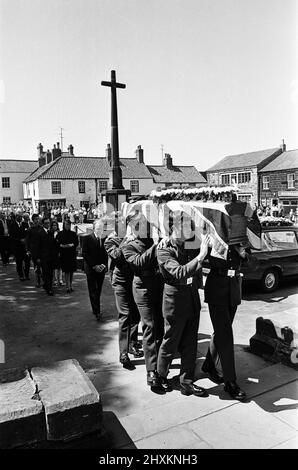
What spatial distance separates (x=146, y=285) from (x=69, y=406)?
1.76 m

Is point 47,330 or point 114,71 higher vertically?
point 114,71

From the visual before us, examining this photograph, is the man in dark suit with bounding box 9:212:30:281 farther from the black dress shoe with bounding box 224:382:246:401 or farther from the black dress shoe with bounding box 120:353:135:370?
the black dress shoe with bounding box 224:382:246:401

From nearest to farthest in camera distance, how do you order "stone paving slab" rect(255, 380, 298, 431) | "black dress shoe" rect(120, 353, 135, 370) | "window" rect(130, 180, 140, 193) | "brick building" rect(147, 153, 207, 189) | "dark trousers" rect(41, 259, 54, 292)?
"stone paving slab" rect(255, 380, 298, 431) → "black dress shoe" rect(120, 353, 135, 370) → "dark trousers" rect(41, 259, 54, 292) → "window" rect(130, 180, 140, 193) → "brick building" rect(147, 153, 207, 189)

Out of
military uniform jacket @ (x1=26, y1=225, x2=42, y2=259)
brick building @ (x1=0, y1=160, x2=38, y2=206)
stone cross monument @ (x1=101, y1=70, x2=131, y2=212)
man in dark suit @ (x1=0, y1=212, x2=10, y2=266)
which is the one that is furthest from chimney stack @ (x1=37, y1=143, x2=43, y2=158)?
military uniform jacket @ (x1=26, y1=225, x2=42, y2=259)

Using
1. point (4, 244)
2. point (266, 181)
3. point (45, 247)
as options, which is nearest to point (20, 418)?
point (45, 247)

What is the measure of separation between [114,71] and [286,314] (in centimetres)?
1137

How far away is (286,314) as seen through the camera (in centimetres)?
602

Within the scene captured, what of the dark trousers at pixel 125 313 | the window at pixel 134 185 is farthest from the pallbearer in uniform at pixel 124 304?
the window at pixel 134 185

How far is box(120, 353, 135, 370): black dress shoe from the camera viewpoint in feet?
15.7

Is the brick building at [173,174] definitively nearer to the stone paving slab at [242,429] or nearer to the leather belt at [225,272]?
the leather belt at [225,272]

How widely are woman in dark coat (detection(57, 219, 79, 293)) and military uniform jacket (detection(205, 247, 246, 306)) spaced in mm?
5309

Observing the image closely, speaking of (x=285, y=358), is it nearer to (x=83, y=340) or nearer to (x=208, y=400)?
(x=208, y=400)

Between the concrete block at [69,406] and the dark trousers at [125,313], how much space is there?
166 centimetres
